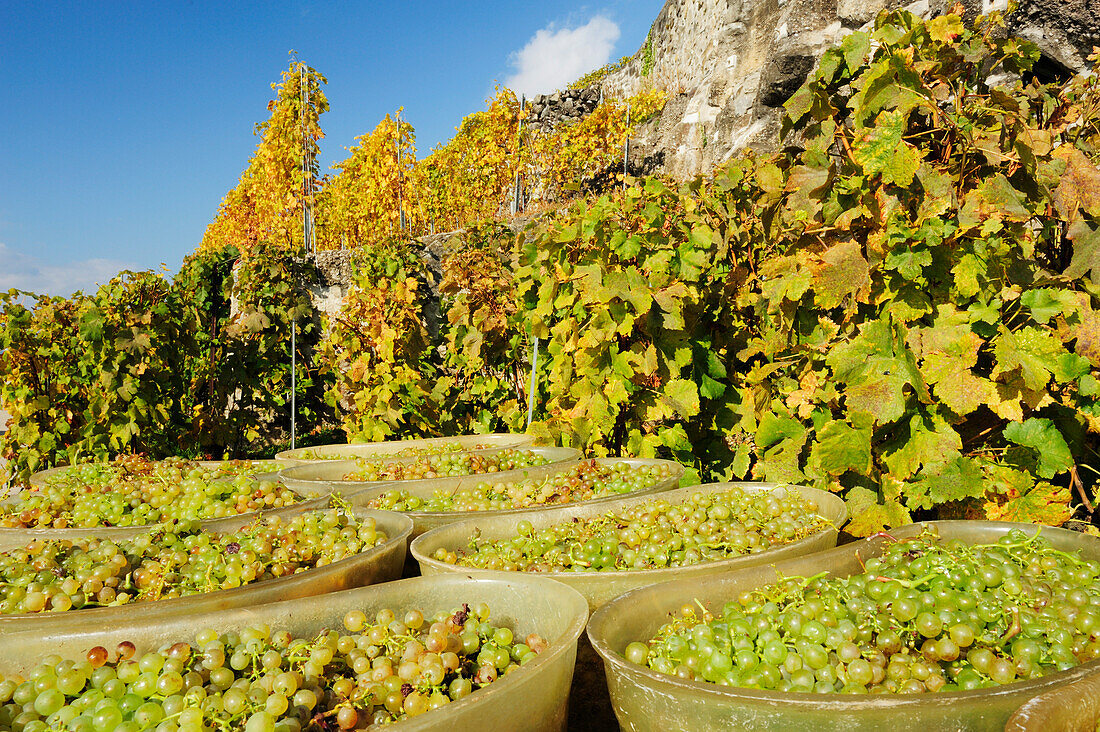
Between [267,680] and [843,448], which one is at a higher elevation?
[843,448]

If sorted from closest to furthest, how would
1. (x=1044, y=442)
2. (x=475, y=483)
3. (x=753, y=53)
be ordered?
1. (x=1044, y=442)
2. (x=475, y=483)
3. (x=753, y=53)

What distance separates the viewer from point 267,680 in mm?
1012

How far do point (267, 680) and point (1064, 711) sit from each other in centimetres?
116

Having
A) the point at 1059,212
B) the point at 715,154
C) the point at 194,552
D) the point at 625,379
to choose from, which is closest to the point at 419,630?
the point at 194,552

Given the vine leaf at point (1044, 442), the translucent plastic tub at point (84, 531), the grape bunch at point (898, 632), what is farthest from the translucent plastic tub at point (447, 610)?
the vine leaf at point (1044, 442)

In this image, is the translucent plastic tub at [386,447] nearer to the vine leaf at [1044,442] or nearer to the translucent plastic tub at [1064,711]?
the vine leaf at [1044,442]

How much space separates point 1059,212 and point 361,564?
227cm

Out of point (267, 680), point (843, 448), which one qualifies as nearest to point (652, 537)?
point (843, 448)

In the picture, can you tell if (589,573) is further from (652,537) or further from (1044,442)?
(1044,442)

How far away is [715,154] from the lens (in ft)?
25.4

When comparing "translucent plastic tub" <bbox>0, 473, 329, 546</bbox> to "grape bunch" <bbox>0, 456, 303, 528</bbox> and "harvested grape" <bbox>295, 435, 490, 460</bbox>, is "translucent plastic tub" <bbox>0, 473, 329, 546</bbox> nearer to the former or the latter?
"grape bunch" <bbox>0, 456, 303, 528</bbox>

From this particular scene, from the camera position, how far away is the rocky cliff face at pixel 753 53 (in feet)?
11.0

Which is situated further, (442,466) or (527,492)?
(442,466)

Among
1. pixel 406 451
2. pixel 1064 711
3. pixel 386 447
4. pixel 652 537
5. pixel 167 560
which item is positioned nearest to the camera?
pixel 1064 711
